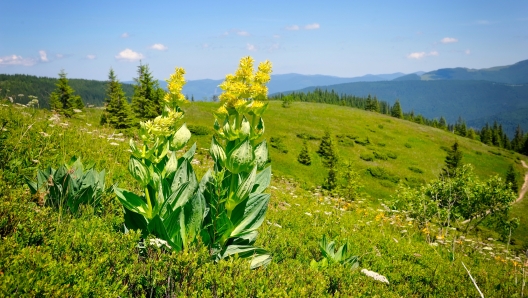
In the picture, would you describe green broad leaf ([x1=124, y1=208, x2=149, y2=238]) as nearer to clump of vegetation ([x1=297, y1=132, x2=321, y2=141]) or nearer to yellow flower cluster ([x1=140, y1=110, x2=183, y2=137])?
yellow flower cluster ([x1=140, y1=110, x2=183, y2=137])

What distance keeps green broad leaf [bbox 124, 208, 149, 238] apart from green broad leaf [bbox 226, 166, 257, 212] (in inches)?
39.3

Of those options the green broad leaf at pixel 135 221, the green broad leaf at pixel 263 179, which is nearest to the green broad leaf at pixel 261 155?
the green broad leaf at pixel 263 179

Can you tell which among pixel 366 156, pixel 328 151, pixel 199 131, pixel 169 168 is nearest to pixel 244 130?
Answer: pixel 169 168

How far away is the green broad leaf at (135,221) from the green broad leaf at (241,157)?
1.19m

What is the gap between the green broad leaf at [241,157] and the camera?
3.29m

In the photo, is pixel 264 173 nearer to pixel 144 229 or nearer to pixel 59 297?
pixel 144 229

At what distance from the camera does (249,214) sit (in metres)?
3.65

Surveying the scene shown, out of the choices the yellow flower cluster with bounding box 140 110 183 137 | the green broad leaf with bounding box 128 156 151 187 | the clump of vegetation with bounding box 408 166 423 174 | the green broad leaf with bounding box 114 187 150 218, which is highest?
the yellow flower cluster with bounding box 140 110 183 137

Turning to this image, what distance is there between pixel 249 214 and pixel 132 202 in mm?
1340

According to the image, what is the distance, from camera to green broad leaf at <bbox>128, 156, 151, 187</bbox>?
303 centimetres

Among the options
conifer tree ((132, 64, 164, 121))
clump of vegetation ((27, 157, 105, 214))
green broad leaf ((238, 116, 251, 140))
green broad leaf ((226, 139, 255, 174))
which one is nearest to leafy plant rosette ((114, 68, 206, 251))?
green broad leaf ((226, 139, 255, 174))

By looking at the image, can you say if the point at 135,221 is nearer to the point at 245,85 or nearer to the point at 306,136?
the point at 245,85

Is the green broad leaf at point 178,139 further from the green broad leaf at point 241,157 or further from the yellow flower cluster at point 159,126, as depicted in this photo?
the green broad leaf at point 241,157

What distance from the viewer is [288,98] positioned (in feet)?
245
